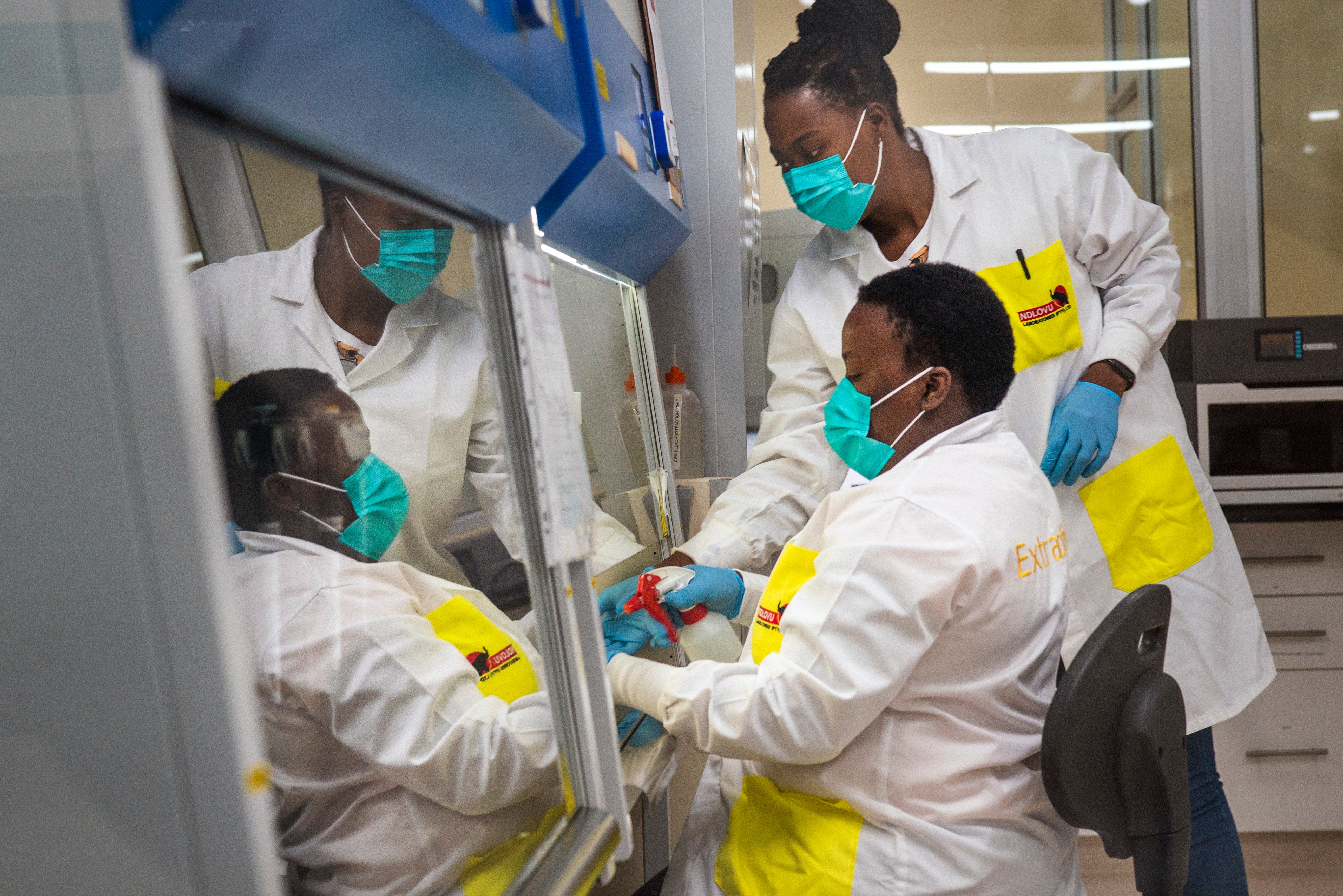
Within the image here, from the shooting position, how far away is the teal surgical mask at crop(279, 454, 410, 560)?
0.69 m

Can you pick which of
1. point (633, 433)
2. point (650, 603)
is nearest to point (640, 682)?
point (650, 603)

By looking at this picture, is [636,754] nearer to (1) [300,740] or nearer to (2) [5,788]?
(1) [300,740]

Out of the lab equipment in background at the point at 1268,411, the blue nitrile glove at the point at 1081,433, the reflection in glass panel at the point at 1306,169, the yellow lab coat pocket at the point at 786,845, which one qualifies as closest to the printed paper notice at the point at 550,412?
the yellow lab coat pocket at the point at 786,845

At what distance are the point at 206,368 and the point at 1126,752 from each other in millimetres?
1019

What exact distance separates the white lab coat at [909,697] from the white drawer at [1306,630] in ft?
5.55

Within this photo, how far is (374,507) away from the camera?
2.35ft

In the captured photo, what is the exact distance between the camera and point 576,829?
2.88ft

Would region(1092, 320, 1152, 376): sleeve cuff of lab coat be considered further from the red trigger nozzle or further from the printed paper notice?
the printed paper notice

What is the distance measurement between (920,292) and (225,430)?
0.96 meters

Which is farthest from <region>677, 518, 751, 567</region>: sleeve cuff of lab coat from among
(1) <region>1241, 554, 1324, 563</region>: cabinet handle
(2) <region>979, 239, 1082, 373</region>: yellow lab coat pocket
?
(1) <region>1241, 554, 1324, 563</region>: cabinet handle

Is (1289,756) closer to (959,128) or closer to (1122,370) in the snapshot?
(1122,370)

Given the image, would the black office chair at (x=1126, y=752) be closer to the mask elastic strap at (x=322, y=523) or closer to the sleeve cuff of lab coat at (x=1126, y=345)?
the sleeve cuff of lab coat at (x=1126, y=345)

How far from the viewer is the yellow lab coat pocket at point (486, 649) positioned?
0.81 meters

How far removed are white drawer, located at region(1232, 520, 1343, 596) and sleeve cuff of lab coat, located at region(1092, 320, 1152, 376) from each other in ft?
3.53
